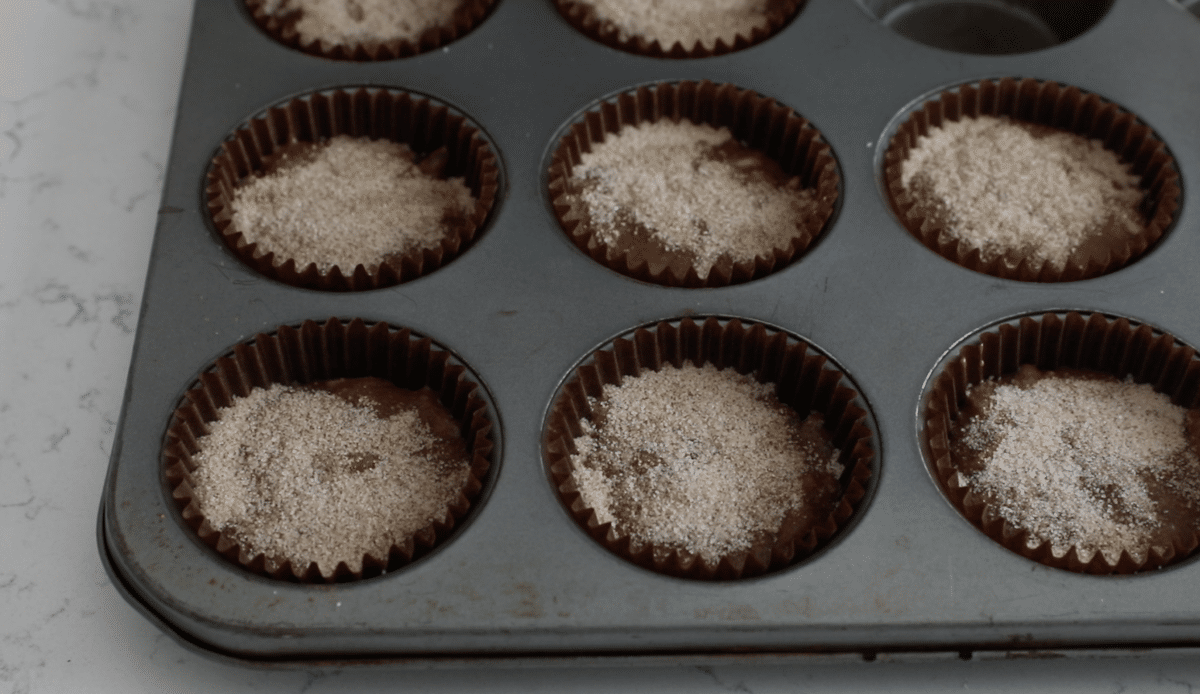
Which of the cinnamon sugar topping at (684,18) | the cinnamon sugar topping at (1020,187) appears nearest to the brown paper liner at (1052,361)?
the cinnamon sugar topping at (1020,187)

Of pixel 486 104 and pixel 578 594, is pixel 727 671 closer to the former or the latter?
pixel 578 594

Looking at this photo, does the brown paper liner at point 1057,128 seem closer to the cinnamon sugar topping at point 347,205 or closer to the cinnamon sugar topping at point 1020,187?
the cinnamon sugar topping at point 1020,187

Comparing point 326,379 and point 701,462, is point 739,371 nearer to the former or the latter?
point 701,462

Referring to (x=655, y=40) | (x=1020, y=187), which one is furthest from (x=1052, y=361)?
(x=655, y=40)

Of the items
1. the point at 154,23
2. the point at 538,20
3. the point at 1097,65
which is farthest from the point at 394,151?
the point at 1097,65

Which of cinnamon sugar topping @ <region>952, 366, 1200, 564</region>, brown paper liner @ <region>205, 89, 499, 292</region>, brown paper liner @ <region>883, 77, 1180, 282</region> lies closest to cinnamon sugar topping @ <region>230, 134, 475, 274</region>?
brown paper liner @ <region>205, 89, 499, 292</region>

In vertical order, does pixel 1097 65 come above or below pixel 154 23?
above

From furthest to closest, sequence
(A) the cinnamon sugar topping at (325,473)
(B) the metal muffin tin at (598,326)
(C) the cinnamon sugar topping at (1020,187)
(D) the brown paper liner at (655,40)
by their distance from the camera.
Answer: (D) the brown paper liner at (655,40) < (C) the cinnamon sugar topping at (1020,187) < (A) the cinnamon sugar topping at (325,473) < (B) the metal muffin tin at (598,326)
